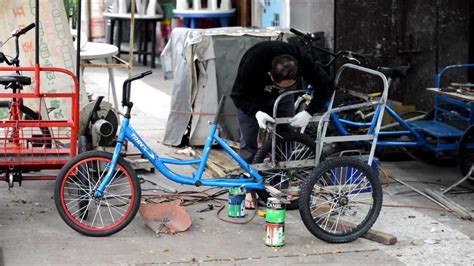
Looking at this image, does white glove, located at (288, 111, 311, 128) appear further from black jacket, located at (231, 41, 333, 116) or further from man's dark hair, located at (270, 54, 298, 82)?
man's dark hair, located at (270, 54, 298, 82)

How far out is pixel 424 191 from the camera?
820cm

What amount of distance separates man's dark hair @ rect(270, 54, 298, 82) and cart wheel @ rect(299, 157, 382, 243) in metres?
0.69

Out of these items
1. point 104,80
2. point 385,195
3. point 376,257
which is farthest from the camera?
point 104,80

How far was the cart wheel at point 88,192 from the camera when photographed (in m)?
6.56

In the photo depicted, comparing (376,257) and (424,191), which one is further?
(424,191)

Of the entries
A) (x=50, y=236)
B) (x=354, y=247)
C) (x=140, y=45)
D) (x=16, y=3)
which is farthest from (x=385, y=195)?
(x=140, y=45)

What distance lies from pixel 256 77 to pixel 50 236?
6.53 ft

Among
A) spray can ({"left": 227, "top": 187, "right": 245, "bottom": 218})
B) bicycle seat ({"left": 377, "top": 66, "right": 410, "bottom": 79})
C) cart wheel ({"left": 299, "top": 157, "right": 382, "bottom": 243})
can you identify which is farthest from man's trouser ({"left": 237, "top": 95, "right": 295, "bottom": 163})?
bicycle seat ({"left": 377, "top": 66, "right": 410, "bottom": 79})

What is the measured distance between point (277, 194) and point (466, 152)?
2408 mm

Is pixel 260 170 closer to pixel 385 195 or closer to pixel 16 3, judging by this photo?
pixel 385 195

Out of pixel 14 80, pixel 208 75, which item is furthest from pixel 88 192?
pixel 208 75

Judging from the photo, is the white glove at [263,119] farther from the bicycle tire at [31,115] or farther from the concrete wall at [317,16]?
the concrete wall at [317,16]

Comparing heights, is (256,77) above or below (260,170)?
above

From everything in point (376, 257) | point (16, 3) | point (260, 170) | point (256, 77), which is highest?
point (16, 3)
